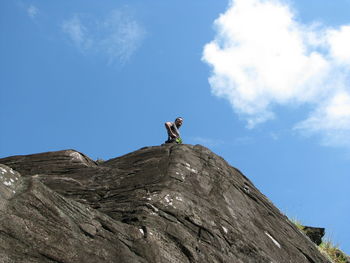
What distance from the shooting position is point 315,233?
23812 mm

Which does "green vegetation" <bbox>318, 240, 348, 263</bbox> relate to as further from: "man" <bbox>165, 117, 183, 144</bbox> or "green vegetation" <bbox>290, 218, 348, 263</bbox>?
"man" <bbox>165, 117, 183, 144</bbox>

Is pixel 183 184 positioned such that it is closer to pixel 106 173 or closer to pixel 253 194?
pixel 106 173

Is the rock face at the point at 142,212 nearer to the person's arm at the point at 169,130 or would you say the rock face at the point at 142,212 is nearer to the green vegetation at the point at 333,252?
the person's arm at the point at 169,130

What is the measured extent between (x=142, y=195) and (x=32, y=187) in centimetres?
361

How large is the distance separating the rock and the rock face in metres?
8.15

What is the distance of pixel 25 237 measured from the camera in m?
7.59

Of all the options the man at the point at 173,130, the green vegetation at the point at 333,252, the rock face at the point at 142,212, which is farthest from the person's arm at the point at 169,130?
the green vegetation at the point at 333,252

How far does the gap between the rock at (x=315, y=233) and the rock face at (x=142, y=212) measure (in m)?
8.15

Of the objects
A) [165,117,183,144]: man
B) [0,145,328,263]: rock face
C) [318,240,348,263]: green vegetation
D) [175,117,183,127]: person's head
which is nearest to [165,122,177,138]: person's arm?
[165,117,183,144]: man

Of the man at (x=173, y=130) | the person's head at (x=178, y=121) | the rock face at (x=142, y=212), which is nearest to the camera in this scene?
the rock face at (x=142, y=212)

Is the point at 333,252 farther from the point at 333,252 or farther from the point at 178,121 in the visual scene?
the point at 178,121

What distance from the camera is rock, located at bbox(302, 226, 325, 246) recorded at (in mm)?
23562

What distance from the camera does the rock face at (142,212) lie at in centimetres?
797

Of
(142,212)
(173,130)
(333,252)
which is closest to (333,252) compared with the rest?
(333,252)
